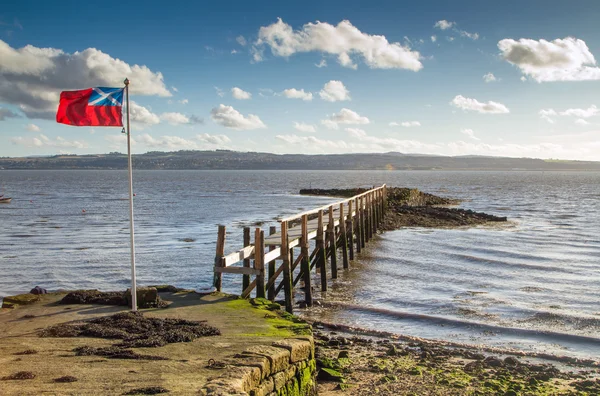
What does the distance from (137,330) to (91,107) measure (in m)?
3.78

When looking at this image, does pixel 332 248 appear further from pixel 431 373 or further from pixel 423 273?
pixel 431 373

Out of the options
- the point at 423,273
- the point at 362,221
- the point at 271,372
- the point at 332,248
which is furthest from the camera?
the point at 362,221

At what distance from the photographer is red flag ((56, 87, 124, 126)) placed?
9.80m

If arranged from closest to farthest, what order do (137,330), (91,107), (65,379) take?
(65,379) < (137,330) < (91,107)

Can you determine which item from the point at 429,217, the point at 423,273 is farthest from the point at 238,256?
the point at 429,217

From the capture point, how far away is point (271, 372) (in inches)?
300

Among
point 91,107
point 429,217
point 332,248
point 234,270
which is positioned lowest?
point 429,217

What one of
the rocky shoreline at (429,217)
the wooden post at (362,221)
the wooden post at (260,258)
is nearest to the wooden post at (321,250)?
the wooden post at (260,258)

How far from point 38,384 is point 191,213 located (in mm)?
41229

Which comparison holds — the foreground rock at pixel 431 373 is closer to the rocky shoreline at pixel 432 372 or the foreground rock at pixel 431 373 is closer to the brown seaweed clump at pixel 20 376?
the rocky shoreline at pixel 432 372

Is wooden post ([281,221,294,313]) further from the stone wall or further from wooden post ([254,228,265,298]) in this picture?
the stone wall

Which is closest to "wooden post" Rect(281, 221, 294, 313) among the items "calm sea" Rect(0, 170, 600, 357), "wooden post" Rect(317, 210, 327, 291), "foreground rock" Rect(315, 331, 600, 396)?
"calm sea" Rect(0, 170, 600, 357)

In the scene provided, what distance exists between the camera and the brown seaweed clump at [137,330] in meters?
8.48

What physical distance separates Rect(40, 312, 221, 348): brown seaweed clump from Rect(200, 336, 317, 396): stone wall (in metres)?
1.29
